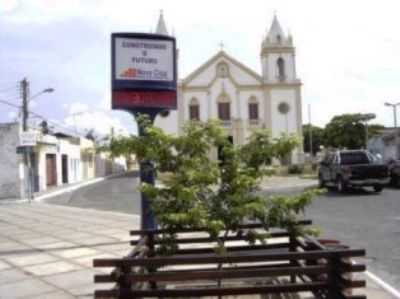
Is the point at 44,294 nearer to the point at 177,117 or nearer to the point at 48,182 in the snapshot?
the point at 48,182

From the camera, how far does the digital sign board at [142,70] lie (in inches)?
307

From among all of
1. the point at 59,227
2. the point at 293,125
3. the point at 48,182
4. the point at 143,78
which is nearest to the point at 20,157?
the point at 48,182

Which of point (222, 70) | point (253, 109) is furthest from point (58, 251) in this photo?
point (222, 70)

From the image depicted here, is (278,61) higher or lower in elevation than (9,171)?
higher

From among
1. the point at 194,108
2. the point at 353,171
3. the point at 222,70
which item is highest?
the point at 222,70

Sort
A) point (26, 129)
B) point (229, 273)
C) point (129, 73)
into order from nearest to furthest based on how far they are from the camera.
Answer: point (229, 273) → point (129, 73) → point (26, 129)

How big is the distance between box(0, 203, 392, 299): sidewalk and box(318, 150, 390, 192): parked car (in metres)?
9.83

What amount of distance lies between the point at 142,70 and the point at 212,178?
13.1 feet

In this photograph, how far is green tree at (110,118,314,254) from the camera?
4.36 meters

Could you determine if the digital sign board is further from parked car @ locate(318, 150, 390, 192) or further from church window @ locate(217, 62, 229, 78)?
church window @ locate(217, 62, 229, 78)

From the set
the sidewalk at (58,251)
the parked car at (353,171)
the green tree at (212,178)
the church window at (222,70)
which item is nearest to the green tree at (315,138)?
the church window at (222,70)

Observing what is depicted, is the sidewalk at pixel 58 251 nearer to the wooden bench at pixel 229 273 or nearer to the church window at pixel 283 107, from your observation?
the wooden bench at pixel 229 273

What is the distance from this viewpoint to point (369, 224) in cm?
1140

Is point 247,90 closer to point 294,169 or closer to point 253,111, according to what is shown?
point 253,111
